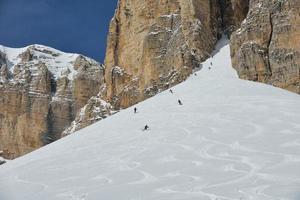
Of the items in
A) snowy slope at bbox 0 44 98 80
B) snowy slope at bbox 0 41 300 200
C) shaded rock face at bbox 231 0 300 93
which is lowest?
snowy slope at bbox 0 41 300 200

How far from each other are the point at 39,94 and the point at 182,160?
8024 cm

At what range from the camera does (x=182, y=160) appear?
1464 centimetres

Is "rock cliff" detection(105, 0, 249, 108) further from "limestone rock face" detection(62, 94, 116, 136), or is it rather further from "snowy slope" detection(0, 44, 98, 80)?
"snowy slope" detection(0, 44, 98, 80)

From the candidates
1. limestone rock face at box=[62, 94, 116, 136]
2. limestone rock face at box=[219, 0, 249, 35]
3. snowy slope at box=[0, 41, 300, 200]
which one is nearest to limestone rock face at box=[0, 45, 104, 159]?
limestone rock face at box=[62, 94, 116, 136]

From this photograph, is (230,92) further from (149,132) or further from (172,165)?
(172,165)

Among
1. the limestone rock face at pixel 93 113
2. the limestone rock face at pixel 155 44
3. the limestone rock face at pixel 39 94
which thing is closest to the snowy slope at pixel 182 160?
the limestone rock face at pixel 155 44

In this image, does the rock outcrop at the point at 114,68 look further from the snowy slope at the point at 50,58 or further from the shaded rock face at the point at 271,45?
the shaded rock face at the point at 271,45

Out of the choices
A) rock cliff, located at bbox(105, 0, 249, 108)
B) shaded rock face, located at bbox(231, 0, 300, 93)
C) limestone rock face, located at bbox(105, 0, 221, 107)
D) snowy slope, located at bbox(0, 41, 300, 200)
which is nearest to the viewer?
snowy slope, located at bbox(0, 41, 300, 200)

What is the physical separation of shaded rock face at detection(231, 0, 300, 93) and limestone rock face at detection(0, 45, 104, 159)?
47375mm

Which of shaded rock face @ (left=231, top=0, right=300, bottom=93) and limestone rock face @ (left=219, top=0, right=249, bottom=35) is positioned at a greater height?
limestone rock face @ (left=219, top=0, right=249, bottom=35)

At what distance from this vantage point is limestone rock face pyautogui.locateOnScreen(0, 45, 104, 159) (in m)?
88.5

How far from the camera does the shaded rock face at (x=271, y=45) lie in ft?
131

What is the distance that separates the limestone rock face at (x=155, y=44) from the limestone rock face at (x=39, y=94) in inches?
904

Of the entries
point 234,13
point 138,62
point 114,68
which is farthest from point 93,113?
point 234,13
